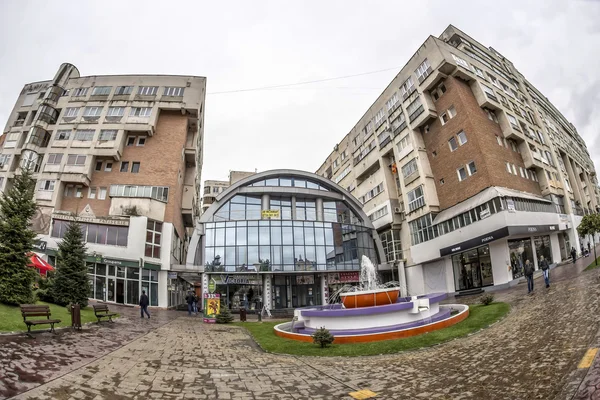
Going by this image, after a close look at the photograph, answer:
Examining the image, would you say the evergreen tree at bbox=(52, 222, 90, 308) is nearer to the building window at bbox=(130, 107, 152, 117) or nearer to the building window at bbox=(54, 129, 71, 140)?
the building window at bbox=(130, 107, 152, 117)

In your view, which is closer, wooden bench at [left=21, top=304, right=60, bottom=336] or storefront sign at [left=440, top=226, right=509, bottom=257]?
wooden bench at [left=21, top=304, right=60, bottom=336]

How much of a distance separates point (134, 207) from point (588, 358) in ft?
116

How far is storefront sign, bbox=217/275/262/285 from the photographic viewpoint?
3416 cm

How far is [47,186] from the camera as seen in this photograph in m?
35.3

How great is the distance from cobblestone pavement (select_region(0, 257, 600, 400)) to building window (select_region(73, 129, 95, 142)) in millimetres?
34303

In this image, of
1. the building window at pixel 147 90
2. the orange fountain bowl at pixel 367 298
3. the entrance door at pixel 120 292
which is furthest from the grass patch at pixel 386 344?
the building window at pixel 147 90

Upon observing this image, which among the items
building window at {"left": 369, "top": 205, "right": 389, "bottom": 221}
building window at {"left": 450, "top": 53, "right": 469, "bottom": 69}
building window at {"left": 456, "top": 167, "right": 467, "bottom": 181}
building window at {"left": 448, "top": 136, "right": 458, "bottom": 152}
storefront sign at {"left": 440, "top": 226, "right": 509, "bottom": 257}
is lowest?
storefront sign at {"left": 440, "top": 226, "right": 509, "bottom": 257}

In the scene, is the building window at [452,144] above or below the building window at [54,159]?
below

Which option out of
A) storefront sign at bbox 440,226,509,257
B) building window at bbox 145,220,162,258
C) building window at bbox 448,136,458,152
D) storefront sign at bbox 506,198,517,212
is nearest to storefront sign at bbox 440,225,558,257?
storefront sign at bbox 440,226,509,257

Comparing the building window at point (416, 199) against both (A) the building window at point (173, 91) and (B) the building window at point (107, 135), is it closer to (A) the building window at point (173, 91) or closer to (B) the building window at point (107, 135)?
(A) the building window at point (173, 91)

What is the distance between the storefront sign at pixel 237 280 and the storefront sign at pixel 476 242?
65.6 ft

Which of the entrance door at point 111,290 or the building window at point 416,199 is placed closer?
the entrance door at point 111,290

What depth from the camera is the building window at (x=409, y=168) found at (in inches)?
1506

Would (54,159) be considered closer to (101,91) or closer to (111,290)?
(101,91)
